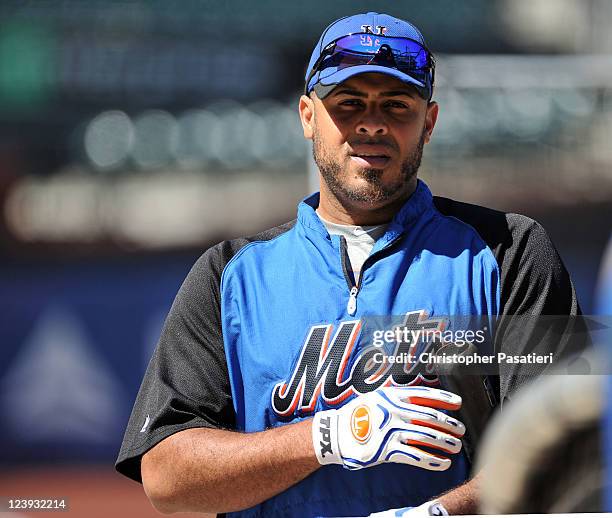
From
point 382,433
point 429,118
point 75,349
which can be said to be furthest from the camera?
point 75,349

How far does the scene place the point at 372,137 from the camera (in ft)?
6.88

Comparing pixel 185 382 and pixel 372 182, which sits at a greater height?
pixel 372 182

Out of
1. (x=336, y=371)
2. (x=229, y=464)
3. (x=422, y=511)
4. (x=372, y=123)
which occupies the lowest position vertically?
(x=422, y=511)

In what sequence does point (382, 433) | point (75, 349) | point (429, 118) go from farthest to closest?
point (75, 349), point (429, 118), point (382, 433)

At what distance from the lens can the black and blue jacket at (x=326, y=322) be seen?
202 cm

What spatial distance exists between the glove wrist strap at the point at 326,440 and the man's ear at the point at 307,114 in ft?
2.12

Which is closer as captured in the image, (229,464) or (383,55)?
(229,464)

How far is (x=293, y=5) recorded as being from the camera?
2.50m

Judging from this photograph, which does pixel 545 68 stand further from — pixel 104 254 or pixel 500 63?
pixel 104 254

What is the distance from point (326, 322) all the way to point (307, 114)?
476 mm

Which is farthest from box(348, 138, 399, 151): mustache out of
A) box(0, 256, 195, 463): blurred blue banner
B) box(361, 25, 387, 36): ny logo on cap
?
box(0, 256, 195, 463): blurred blue banner

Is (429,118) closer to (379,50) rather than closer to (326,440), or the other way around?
(379,50)

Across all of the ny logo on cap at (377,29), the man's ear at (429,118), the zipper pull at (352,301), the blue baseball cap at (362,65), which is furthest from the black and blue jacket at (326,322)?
the ny logo on cap at (377,29)

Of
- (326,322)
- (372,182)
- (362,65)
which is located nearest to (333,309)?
(326,322)
